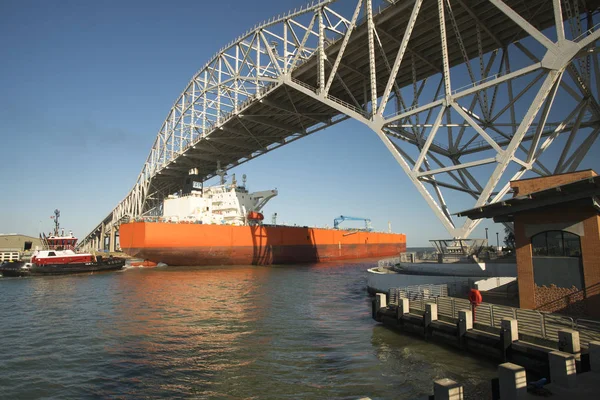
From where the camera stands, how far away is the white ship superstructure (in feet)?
136

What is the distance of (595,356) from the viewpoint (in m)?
6.31

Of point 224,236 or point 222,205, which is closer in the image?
point 224,236

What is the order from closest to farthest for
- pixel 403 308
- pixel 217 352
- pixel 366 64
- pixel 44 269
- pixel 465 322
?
pixel 465 322 → pixel 217 352 → pixel 403 308 → pixel 366 64 → pixel 44 269

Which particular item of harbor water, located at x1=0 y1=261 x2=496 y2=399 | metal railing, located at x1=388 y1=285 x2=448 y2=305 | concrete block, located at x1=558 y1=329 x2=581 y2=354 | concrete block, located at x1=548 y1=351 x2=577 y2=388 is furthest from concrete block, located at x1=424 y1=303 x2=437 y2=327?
concrete block, located at x1=548 y1=351 x2=577 y2=388

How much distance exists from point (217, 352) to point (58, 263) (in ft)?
93.9

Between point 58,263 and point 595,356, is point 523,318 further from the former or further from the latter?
point 58,263

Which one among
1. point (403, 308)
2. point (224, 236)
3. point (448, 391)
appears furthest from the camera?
point (224, 236)

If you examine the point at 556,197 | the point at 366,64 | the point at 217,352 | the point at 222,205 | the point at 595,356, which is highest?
the point at 366,64

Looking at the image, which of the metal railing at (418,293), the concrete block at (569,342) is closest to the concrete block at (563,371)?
the concrete block at (569,342)

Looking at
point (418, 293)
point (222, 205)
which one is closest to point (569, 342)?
point (418, 293)

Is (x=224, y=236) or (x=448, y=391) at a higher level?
(x=224, y=236)

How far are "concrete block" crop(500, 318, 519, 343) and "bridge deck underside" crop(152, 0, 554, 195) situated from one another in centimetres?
1503

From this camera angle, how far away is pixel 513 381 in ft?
17.3

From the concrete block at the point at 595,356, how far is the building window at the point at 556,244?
4.57m
